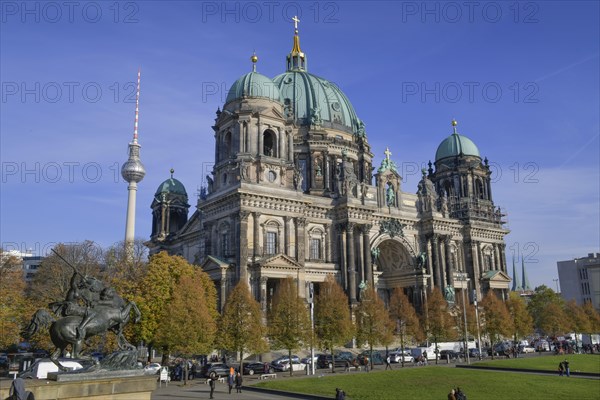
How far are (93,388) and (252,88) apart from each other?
167 feet

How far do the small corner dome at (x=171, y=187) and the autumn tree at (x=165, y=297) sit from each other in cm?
3780

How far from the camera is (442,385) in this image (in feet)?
121

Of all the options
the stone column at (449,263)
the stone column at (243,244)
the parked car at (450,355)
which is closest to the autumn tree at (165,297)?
the stone column at (243,244)

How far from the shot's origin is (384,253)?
80250 mm

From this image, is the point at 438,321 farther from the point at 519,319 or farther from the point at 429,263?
the point at 519,319

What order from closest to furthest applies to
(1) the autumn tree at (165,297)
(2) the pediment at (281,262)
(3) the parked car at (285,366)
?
(1) the autumn tree at (165,297), (3) the parked car at (285,366), (2) the pediment at (281,262)

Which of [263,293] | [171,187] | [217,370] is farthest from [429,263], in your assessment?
[171,187]

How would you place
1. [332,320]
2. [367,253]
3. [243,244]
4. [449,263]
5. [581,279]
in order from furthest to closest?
[581,279]
[449,263]
[367,253]
[243,244]
[332,320]

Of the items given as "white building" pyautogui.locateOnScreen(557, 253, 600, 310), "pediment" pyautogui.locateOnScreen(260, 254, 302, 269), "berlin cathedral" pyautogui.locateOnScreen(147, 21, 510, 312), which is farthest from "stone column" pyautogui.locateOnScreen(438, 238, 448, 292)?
"white building" pyautogui.locateOnScreen(557, 253, 600, 310)

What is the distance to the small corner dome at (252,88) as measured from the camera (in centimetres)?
6462

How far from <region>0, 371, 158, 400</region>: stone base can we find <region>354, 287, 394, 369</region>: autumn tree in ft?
128

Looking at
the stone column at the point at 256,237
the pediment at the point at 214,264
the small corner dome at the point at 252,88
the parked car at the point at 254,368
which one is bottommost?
the parked car at the point at 254,368

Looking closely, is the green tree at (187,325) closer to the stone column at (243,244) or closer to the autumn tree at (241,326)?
the autumn tree at (241,326)

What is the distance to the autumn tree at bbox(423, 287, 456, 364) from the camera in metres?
63.0
